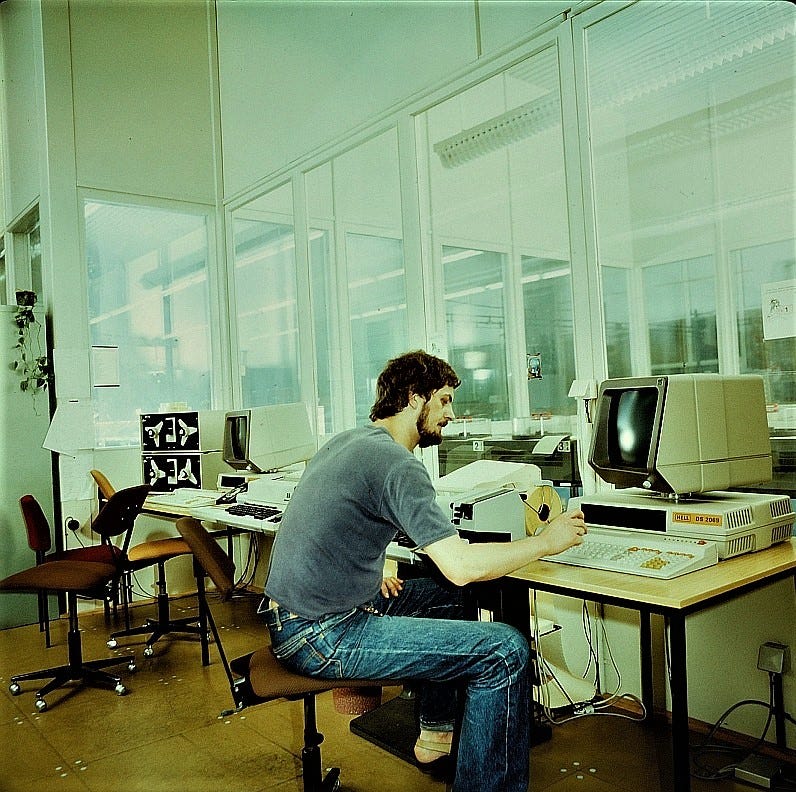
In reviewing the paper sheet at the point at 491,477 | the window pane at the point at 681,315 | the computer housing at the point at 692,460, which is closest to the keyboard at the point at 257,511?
the paper sheet at the point at 491,477

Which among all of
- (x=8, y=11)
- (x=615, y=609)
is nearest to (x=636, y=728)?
(x=615, y=609)

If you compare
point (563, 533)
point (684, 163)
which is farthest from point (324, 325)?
point (563, 533)

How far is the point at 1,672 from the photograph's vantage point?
351 centimetres

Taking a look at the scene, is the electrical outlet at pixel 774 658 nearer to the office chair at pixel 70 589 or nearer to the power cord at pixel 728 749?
the power cord at pixel 728 749

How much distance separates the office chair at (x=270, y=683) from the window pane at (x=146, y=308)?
108 inches

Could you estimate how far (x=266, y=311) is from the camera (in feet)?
16.5

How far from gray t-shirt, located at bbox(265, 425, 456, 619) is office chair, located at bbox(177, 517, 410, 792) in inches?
7.0

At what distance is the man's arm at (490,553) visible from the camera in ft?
5.96

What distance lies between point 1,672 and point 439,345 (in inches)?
100

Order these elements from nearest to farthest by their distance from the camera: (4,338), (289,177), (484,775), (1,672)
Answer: (484,775), (1,672), (4,338), (289,177)

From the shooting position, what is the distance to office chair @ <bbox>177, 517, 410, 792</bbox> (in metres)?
1.90

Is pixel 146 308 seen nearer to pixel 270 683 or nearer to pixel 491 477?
pixel 491 477

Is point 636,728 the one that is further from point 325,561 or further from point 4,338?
point 4,338

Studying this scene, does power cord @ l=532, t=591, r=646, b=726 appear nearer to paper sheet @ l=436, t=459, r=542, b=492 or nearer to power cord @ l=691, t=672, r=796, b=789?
power cord @ l=691, t=672, r=796, b=789
